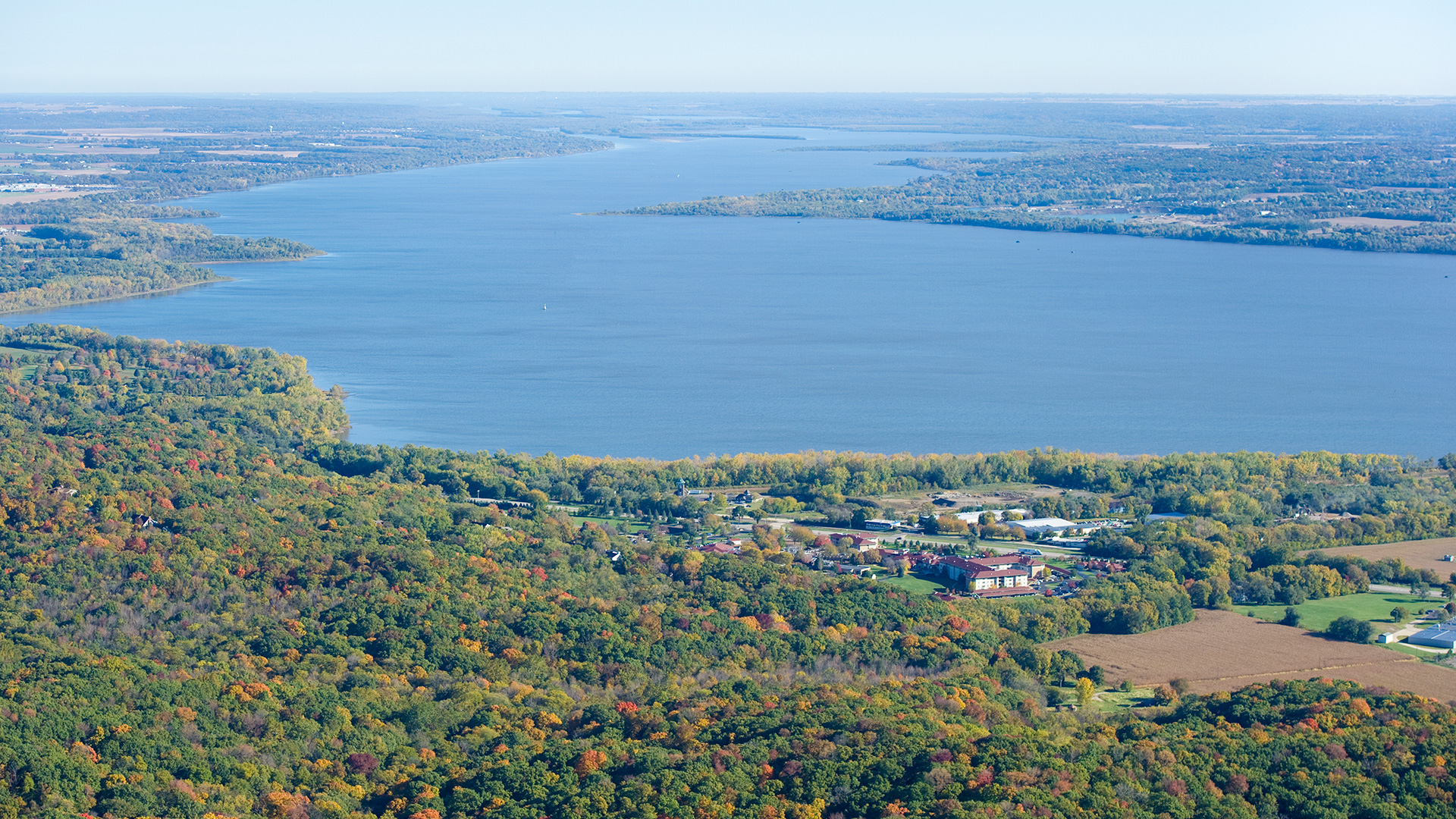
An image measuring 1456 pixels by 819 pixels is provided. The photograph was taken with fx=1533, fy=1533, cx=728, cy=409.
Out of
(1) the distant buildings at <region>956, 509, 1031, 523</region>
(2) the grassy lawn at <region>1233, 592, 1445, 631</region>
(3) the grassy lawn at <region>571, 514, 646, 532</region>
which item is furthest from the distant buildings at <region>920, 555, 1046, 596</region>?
(3) the grassy lawn at <region>571, 514, 646, 532</region>

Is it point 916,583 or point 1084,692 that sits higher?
point 1084,692

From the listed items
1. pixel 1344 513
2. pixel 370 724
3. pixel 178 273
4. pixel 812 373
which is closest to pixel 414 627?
pixel 370 724

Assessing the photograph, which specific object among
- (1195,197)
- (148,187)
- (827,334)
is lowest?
(827,334)

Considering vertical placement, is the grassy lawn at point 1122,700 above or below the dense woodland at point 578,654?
below

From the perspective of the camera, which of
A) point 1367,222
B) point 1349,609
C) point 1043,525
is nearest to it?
point 1349,609

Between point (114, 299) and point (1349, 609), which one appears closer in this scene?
point (1349, 609)

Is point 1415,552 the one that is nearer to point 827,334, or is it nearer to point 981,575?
point 981,575

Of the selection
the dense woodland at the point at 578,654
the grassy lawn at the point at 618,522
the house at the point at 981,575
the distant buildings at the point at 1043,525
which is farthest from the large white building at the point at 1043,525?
the grassy lawn at the point at 618,522

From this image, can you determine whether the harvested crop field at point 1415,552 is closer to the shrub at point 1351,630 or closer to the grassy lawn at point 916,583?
the shrub at point 1351,630

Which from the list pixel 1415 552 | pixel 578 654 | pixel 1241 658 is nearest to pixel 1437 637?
pixel 1241 658
